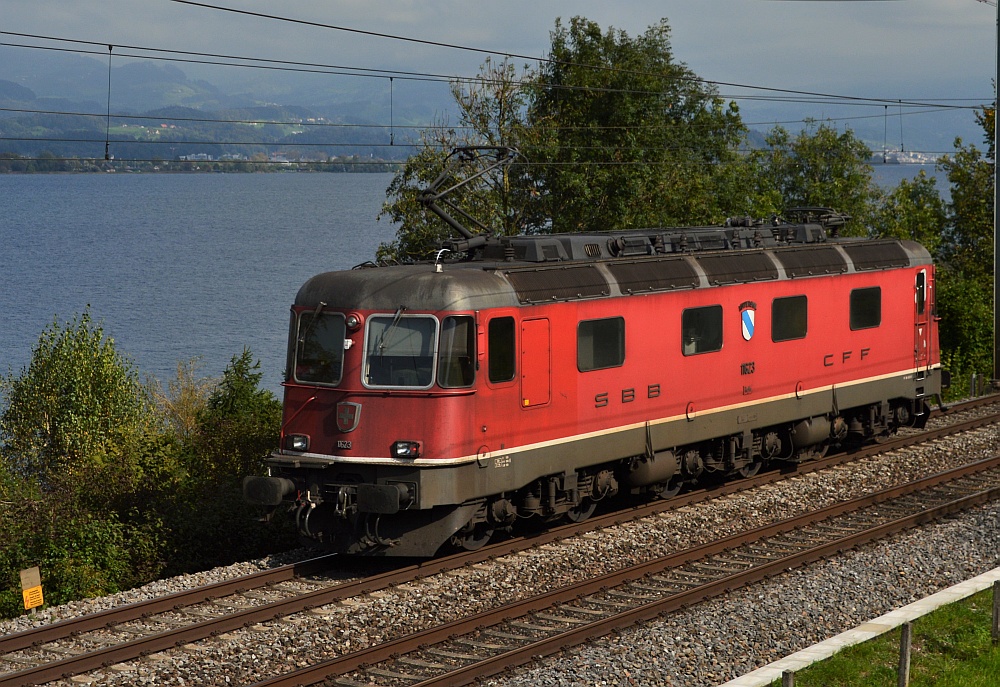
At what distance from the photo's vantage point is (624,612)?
12.0 metres

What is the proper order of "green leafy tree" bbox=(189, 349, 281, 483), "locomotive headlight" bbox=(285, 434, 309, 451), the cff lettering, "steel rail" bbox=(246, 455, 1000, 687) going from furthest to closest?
1. "green leafy tree" bbox=(189, 349, 281, 483)
2. the cff lettering
3. "locomotive headlight" bbox=(285, 434, 309, 451)
4. "steel rail" bbox=(246, 455, 1000, 687)

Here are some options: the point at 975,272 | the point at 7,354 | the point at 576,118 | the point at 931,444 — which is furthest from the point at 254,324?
the point at 931,444

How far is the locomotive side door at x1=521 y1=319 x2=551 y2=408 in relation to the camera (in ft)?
45.4

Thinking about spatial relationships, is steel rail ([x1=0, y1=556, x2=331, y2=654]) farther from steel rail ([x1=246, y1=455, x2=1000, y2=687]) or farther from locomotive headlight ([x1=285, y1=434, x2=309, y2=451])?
steel rail ([x1=246, y1=455, x2=1000, y2=687])

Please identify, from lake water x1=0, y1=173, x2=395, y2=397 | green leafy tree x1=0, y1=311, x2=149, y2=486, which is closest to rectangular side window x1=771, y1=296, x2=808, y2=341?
green leafy tree x1=0, y1=311, x2=149, y2=486

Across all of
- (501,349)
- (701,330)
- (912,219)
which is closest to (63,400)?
(701,330)

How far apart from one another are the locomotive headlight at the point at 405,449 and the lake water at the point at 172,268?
84.1 ft

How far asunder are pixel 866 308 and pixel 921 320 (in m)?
1.96

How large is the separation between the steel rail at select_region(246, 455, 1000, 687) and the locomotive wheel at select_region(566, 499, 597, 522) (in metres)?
1.82

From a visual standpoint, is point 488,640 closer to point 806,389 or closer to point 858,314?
point 806,389

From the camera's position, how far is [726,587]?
13.1 metres

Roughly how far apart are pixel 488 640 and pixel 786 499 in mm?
7316

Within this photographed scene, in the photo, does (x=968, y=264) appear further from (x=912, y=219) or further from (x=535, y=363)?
(x=535, y=363)

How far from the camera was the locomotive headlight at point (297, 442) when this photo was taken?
543 inches
